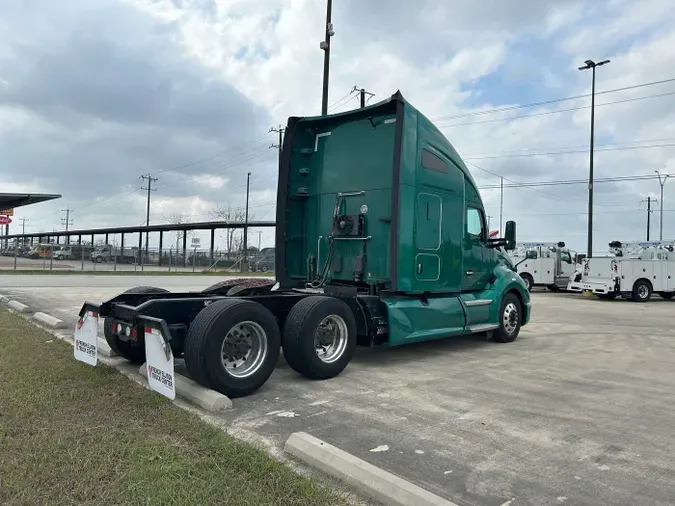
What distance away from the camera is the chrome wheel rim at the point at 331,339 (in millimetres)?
6680

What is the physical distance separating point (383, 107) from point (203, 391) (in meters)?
4.49

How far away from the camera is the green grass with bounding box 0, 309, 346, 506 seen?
11.0 feet

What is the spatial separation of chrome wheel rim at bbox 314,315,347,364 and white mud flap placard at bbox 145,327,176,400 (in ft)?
6.64

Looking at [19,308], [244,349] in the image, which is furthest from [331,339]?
[19,308]

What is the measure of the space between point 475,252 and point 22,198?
18515 mm

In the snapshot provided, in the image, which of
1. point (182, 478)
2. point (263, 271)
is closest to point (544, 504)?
point (182, 478)

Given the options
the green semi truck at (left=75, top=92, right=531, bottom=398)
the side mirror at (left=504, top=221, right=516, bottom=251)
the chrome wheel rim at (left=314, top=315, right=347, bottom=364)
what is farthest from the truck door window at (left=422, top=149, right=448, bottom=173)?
the chrome wheel rim at (left=314, top=315, right=347, bottom=364)

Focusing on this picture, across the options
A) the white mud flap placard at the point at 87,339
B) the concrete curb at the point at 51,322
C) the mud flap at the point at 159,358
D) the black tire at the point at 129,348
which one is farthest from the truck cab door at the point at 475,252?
the concrete curb at the point at 51,322

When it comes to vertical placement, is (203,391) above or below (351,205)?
below

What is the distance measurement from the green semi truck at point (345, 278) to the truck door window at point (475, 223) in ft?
0.11

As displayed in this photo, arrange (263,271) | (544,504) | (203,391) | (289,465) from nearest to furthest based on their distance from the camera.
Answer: (544,504), (289,465), (203,391), (263,271)

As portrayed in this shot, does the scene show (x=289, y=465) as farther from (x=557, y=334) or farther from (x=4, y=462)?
(x=557, y=334)

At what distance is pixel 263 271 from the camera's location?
47.2 m

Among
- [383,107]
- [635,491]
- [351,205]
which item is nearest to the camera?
[635,491]
